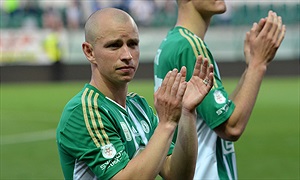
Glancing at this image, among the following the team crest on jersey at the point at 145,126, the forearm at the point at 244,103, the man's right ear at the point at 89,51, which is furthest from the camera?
the forearm at the point at 244,103

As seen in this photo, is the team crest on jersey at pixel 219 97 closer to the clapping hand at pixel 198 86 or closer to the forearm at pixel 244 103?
the forearm at pixel 244 103

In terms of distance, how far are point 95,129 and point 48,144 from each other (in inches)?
388

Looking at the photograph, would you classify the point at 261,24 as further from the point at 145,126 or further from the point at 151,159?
the point at 151,159

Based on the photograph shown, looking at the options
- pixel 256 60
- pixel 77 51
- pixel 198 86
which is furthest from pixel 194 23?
pixel 77 51

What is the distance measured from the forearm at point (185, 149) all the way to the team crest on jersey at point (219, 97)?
2.70 feet

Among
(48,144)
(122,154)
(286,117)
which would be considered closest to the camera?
(122,154)

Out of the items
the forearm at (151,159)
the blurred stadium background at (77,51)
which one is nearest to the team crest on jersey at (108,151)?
the forearm at (151,159)

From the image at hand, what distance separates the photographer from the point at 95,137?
4.23 meters

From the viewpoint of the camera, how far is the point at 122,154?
421 centimetres

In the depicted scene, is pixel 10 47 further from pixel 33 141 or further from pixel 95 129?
pixel 95 129

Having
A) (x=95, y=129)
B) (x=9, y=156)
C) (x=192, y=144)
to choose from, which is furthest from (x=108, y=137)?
(x=9, y=156)

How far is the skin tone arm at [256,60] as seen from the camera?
5.31 meters

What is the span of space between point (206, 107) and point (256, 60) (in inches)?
21.1

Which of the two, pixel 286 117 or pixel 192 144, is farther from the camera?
pixel 286 117
